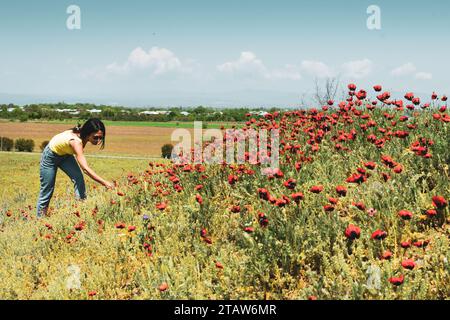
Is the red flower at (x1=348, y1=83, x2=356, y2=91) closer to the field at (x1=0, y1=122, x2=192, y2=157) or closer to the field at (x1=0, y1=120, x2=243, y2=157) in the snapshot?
the field at (x1=0, y1=120, x2=243, y2=157)

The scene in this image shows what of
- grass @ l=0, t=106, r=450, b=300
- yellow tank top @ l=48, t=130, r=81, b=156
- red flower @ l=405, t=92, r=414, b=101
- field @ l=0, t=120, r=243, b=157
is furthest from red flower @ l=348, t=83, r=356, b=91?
field @ l=0, t=120, r=243, b=157

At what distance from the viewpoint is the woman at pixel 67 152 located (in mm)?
6801

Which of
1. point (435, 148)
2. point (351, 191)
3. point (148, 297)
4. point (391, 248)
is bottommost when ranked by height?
point (148, 297)

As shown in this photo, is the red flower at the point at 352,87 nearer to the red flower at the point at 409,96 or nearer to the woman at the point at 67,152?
the red flower at the point at 409,96

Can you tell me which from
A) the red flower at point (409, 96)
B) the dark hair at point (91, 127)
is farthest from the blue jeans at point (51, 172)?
the red flower at point (409, 96)

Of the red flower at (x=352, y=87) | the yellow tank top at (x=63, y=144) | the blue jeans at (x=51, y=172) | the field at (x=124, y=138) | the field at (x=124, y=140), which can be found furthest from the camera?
the field at (x=124, y=138)

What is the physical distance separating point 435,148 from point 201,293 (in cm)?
318

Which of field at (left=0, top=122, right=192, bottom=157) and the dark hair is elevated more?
the dark hair

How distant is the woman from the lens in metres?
6.80

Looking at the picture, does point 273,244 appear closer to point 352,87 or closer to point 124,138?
point 352,87

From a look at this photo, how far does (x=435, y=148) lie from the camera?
16.3 feet

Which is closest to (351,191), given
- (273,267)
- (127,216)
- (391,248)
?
(391,248)

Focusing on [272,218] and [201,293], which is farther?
[272,218]
